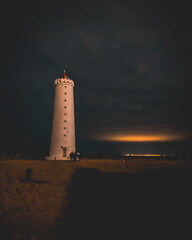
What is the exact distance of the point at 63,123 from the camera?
121 ft

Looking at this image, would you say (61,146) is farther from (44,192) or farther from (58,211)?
(58,211)

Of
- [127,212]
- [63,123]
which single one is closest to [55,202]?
[127,212]

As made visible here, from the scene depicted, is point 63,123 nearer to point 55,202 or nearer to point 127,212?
point 55,202

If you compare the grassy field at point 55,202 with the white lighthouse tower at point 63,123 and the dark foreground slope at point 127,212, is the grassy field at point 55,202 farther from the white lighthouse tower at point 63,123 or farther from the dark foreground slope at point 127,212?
the white lighthouse tower at point 63,123

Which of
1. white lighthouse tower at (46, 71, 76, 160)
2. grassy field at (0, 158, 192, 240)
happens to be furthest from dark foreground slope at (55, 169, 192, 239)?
white lighthouse tower at (46, 71, 76, 160)

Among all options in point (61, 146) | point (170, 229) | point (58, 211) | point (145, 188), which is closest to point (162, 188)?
point (145, 188)

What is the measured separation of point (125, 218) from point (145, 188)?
4295 mm

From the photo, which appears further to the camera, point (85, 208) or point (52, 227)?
point (85, 208)

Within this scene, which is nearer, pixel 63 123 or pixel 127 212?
pixel 127 212

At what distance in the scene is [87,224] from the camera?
800 centimetres

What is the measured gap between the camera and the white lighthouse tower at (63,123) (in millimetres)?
36138

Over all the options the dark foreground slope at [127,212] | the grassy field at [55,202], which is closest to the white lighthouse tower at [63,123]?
the grassy field at [55,202]

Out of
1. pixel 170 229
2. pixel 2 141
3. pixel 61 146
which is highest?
pixel 2 141

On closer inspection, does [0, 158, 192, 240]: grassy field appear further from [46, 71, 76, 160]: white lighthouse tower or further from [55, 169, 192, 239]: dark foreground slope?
[46, 71, 76, 160]: white lighthouse tower
